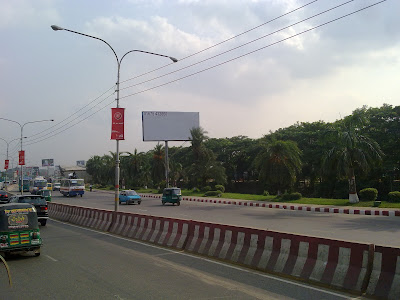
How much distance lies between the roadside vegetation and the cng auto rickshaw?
894 inches

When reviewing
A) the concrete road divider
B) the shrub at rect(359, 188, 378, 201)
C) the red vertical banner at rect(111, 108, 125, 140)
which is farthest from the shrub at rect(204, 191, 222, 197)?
the concrete road divider

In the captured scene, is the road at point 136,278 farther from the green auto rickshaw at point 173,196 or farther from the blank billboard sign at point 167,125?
the blank billboard sign at point 167,125

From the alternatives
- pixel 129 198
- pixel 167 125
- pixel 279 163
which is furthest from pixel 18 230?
pixel 167 125

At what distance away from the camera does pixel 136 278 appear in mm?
8297

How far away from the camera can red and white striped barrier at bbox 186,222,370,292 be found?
22.9 feet

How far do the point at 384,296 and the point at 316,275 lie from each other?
1.40m

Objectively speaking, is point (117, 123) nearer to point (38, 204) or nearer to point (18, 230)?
point (38, 204)

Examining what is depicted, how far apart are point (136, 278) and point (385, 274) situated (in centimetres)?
500

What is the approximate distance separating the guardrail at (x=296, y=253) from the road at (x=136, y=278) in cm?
33

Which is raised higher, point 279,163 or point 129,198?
point 279,163

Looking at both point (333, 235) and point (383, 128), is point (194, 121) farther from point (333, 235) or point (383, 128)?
point (333, 235)

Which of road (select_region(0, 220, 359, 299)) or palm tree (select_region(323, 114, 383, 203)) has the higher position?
palm tree (select_region(323, 114, 383, 203))

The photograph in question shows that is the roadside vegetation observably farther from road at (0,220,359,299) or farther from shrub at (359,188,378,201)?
road at (0,220,359,299)

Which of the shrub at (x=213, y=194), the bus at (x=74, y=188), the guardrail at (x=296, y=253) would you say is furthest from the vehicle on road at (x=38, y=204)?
the bus at (x=74, y=188)
